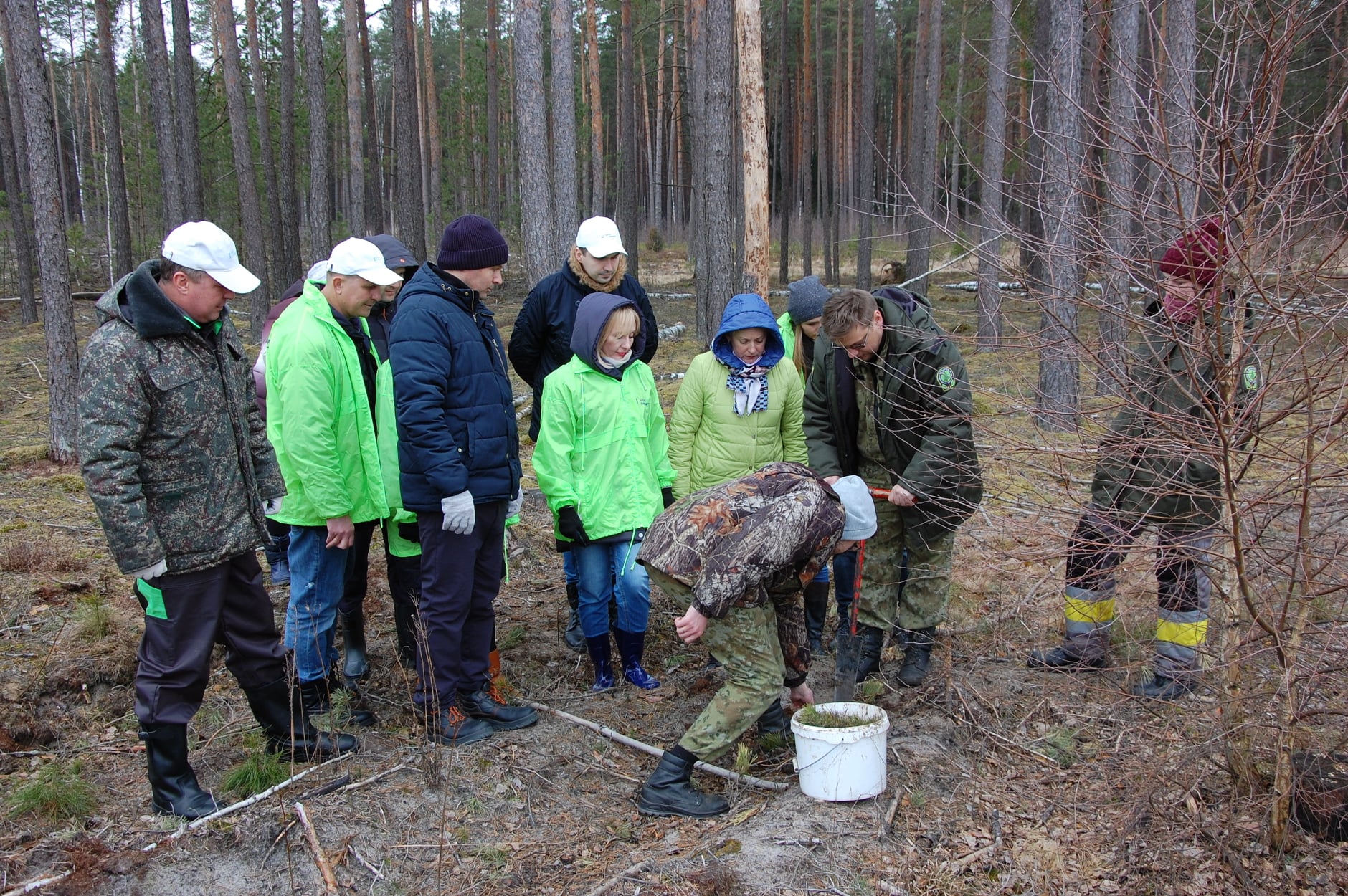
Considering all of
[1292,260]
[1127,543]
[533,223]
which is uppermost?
[533,223]

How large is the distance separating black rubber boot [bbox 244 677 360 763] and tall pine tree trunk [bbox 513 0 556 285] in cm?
597

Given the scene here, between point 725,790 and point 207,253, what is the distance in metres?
2.75

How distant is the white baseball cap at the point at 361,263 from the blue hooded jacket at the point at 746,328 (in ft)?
4.98

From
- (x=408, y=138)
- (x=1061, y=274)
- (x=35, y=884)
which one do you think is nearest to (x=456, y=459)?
(x=35, y=884)

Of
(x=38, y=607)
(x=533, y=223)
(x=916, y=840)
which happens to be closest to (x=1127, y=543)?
(x=916, y=840)

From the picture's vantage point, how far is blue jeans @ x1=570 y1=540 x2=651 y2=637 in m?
4.34

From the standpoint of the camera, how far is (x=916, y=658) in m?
4.47

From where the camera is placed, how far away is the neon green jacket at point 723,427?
182 inches

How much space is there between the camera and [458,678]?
13.3 ft

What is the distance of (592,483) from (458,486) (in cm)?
75

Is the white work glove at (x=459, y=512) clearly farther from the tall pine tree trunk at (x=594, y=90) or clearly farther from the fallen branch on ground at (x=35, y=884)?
the tall pine tree trunk at (x=594, y=90)

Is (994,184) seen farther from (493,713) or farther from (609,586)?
(493,713)

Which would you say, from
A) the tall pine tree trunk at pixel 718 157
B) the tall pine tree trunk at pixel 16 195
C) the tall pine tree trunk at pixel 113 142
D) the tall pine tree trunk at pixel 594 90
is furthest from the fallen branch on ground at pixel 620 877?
the tall pine tree trunk at pixel 594 90

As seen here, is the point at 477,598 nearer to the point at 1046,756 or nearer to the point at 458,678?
the point at 458,678
